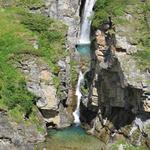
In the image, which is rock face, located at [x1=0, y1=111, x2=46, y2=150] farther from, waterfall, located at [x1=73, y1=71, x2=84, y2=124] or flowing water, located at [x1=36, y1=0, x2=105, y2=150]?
waterfall, located at [x1=73, y1=71, x2=84, y2=124]

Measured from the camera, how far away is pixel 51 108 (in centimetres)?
4903

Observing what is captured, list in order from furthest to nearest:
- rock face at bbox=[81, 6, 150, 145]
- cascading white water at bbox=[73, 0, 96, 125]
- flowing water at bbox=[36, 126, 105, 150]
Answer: cascading white water at bbox=[73, 0, 96, 125], rock face at bbox=[81, 6, 150, 145], flowing water at bbox=[36, 126, 105, 150]

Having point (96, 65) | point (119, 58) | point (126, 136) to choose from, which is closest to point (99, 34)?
point (96, 65)

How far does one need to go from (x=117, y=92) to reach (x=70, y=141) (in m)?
5.69

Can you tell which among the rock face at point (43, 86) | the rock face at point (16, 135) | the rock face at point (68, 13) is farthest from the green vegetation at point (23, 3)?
the rock face at point (16, 135)

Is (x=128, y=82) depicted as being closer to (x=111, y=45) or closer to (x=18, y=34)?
(x=111, y=45)

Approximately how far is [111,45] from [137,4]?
473 centimetres

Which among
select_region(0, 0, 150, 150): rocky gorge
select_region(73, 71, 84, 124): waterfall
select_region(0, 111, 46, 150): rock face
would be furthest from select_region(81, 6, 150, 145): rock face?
select_region(0, 111, 46, 150): rock face

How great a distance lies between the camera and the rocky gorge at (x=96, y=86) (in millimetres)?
45094

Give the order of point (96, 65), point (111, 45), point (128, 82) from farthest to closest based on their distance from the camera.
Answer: point (96, 65)
point (111, 45)
point (128, 82)

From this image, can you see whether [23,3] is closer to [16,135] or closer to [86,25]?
[86,25]

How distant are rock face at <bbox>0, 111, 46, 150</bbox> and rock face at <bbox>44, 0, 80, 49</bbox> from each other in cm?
1274

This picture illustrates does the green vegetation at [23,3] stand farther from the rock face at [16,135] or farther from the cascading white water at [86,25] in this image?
the rock face at [16,135]

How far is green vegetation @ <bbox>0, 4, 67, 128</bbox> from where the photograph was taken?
46.5m
